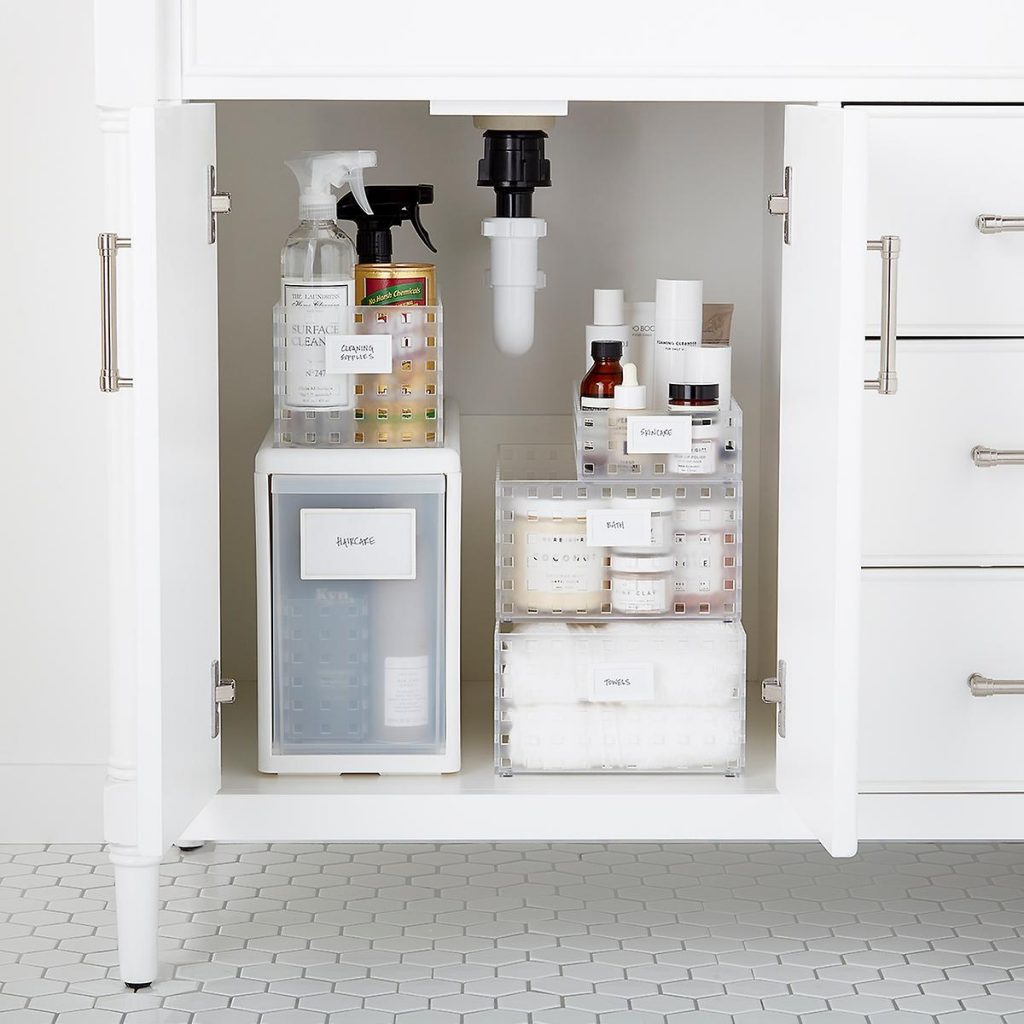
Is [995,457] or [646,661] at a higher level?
[995,457]

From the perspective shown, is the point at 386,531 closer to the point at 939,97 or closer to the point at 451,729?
the point at 451,729

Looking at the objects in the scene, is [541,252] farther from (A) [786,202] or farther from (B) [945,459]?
(B) [945,459]

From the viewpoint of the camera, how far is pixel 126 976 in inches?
45.1

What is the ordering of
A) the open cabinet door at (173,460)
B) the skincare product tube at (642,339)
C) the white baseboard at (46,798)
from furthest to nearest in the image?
the white baseboard at (46,798) < the skincare product tube at (642,339) < the open cabinet door at (173,460)

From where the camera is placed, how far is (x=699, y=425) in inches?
46.7

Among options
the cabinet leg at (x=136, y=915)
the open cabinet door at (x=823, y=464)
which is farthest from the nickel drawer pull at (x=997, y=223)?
the cabinet leg at (x=136, y=915)

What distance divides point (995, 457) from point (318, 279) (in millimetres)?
564

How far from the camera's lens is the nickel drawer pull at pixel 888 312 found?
1.03 metres

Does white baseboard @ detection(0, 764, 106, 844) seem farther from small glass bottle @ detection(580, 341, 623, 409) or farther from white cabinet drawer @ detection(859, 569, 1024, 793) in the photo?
white cabinet drawer @ detection(859, 569, 1024, 793)

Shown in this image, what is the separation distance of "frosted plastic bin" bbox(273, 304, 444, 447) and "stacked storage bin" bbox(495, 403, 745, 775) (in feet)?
0.34

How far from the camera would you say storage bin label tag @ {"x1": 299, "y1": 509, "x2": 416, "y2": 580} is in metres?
1.19

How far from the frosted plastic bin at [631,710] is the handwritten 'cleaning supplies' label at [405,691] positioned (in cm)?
7

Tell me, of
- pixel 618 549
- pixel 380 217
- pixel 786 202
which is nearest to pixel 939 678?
pixel 618 549

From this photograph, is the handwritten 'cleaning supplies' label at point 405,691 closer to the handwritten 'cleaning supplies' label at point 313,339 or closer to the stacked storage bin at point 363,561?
the stacked storage bin at point 363,561
